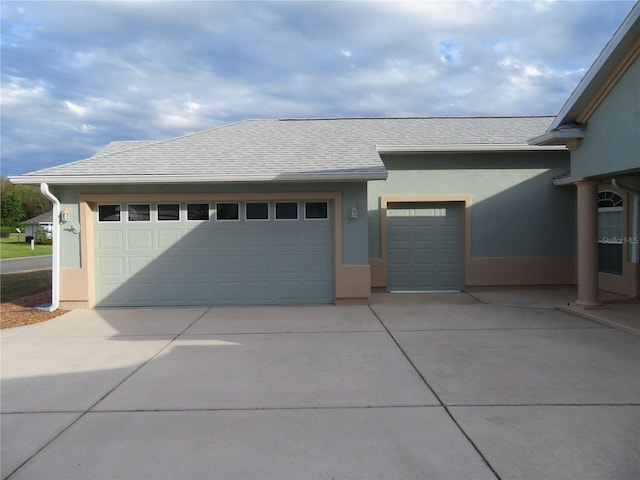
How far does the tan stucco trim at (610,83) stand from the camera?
7.36 m

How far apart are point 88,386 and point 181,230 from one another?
551 centimetres

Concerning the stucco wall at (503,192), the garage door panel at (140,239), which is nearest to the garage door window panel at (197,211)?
the garage door panel at (140,239)

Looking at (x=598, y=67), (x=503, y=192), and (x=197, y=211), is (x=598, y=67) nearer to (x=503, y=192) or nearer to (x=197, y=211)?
(x=503, y=192)

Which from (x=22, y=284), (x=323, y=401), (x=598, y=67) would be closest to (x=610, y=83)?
(x=598, y=67)

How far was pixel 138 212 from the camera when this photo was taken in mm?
10750

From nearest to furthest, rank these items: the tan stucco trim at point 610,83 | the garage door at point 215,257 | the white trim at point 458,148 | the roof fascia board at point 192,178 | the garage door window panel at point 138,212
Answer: the tan stucco trim at point 610,83
the roof fascia board at point 192,178
the garage door at point 215,257
the garage door window panel at point 138,212
the white trim at point 458,148

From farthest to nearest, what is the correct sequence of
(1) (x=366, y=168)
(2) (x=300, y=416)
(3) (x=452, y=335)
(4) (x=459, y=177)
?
(4) (x=459, y=177)
(1) (x=366, y=168)
(3) (x=452, y=335)
(2) (x=300, y=416)

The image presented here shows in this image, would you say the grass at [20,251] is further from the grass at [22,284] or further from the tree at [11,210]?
the tree at [11,210]

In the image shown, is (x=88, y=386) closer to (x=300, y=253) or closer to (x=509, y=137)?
(x=300, y=253)

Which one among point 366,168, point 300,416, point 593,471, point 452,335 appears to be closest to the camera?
point 593,471

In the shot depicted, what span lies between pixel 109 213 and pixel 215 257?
265 cm

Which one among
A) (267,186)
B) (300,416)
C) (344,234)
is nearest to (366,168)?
(344,234)

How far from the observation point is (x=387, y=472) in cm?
354

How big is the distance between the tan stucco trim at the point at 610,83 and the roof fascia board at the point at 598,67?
0.16 ft
